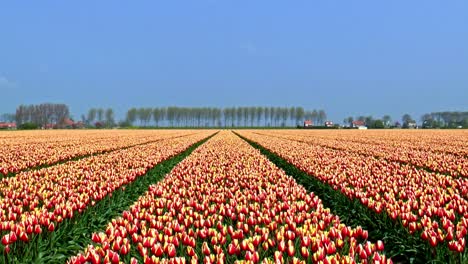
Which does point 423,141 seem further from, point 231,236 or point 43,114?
point 43,114

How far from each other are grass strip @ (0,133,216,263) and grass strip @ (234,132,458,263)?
422 centimetres

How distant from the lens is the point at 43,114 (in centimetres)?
15250

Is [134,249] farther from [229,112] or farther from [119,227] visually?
[229,112]

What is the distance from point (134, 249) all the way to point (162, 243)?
1.09ft

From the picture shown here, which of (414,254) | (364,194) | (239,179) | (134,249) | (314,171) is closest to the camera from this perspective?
(134,249)

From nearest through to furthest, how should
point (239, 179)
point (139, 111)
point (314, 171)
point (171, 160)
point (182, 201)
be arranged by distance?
point (182, 201), point (239, 179), point (314, 171), point (171, 160), point (139, 111)

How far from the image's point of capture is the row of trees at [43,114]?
151750mm

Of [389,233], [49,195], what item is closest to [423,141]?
[389,233]

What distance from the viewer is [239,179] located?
1079 cm

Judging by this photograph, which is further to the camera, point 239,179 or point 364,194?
point 239,179

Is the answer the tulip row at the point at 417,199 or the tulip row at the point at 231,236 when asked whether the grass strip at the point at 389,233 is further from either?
the tulip row at the point at 231,236

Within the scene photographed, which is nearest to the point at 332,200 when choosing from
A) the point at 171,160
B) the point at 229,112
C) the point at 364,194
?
the point at 364,194

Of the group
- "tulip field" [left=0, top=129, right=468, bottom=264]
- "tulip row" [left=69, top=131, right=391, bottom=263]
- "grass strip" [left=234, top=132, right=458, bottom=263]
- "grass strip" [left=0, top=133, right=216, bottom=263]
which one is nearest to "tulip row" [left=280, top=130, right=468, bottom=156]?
"grass strip" [left=234, top=132, right=458, bottom=263]

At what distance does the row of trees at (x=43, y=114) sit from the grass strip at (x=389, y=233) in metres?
154
